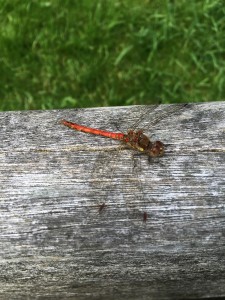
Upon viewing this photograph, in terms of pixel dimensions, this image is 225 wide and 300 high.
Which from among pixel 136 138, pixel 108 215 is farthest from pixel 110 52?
pixel 108 215

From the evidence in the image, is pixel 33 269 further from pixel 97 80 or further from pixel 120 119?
pixel 97 80

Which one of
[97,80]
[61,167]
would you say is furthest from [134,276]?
[97,80]

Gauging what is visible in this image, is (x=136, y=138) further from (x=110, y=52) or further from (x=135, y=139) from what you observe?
(x=110, y=52)

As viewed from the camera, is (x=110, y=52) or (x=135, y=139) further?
(x=110, y=52)

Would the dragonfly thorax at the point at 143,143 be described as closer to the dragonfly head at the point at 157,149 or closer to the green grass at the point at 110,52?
the dragonfly head at the point at 157,149

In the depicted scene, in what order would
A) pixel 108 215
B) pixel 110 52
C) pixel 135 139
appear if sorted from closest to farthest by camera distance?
pixel 108 215
pixel 135 139
pixel 110 52

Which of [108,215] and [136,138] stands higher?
[136,138]
